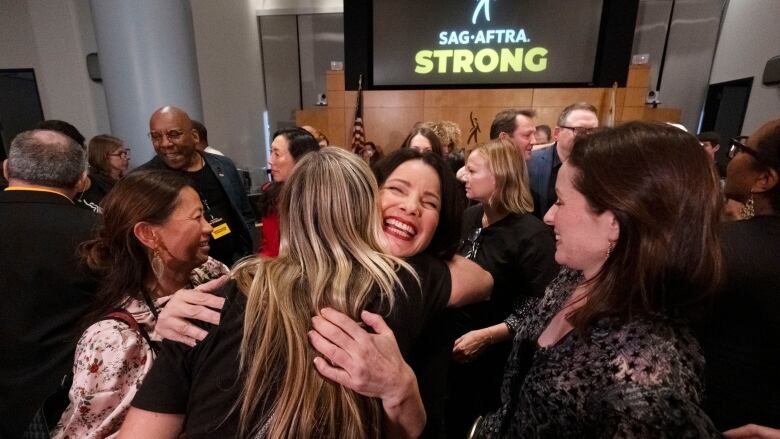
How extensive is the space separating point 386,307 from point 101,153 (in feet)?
10.8

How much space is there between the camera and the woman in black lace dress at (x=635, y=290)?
2.44ft

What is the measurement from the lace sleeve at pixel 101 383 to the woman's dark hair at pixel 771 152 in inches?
Result: 79.7

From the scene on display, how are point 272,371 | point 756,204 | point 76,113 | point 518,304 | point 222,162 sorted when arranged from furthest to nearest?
point 76,113 < point 222,162 < point 518,304 < point 756,204 < point 272,371

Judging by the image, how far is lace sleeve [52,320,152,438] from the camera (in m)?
0.99

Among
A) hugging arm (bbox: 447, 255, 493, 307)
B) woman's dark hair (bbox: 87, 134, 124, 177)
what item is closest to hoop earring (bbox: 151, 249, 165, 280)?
hugging arm (bbox: 447, 255, 493, 307)

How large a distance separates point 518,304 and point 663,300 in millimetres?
1005

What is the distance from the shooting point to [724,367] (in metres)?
1.18

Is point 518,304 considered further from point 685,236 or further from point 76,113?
point 76,113

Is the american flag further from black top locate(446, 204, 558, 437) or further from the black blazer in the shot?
the black blazer

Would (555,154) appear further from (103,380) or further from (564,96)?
(564,96)

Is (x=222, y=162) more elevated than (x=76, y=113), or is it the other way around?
(x=76, y=113)

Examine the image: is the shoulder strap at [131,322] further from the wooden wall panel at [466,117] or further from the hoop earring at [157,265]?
the wooden wall panel at [466,117]

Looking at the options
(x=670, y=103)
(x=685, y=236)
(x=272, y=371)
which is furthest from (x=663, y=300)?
(x=670, y=103)

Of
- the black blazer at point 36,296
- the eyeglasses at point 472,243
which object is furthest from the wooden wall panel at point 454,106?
the black blazer at point 36,296
